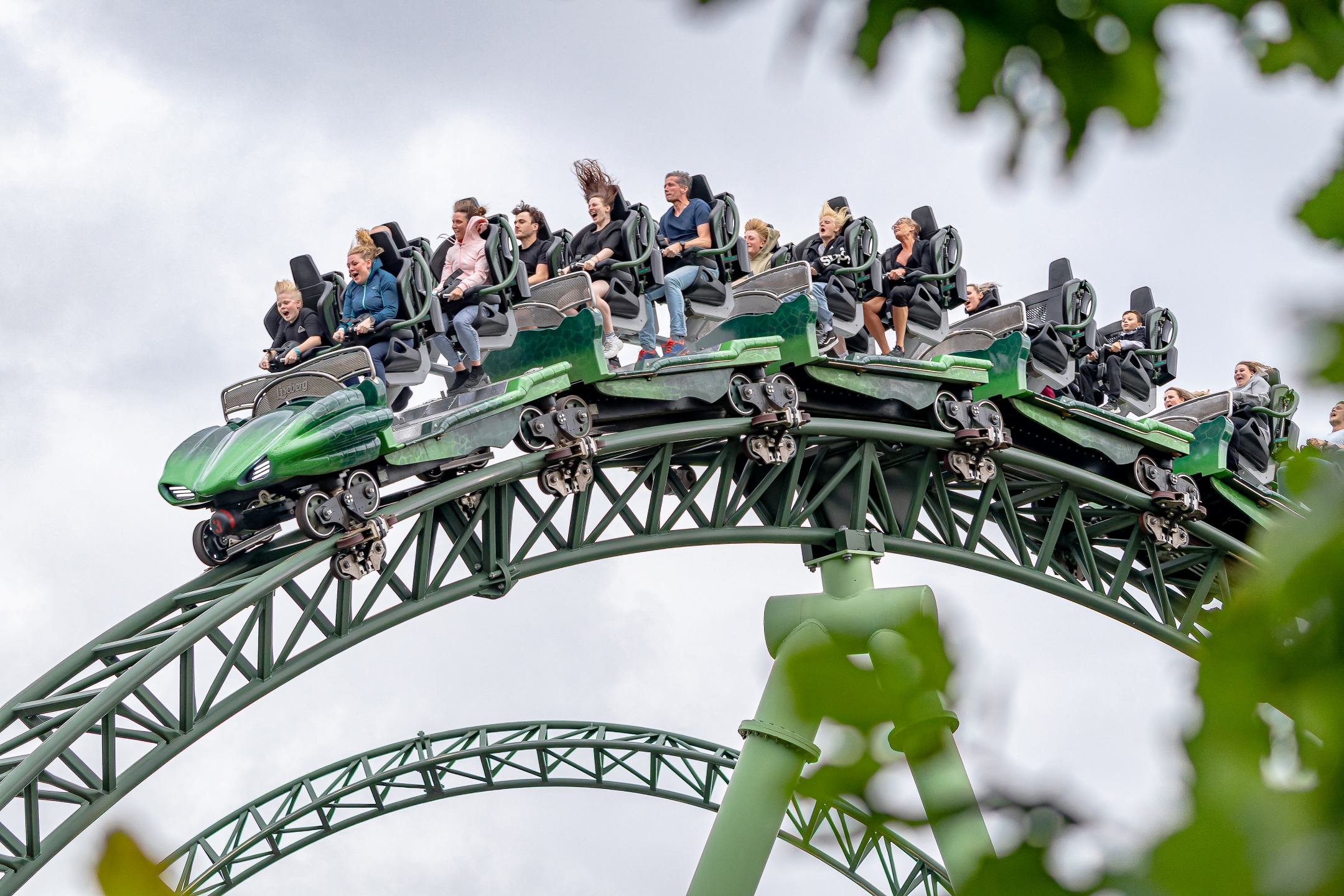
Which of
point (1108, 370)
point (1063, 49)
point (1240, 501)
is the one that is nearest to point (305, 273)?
point (1108, 370)

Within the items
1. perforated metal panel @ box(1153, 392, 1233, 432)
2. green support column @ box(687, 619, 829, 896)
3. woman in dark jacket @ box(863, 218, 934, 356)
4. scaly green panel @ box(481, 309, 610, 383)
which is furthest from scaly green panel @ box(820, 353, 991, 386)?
perforated metal panel @ box(1153, 392, 1233, 432)

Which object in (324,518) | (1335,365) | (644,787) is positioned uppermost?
(1335,365)

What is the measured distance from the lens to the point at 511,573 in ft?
32.7

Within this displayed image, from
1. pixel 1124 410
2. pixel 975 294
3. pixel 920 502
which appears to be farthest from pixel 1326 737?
pixel 1124 410

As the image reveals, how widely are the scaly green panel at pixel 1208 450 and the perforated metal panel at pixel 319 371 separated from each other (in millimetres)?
7359

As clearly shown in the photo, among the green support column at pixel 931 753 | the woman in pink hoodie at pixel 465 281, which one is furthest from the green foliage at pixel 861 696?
the woman in pink hoodie at pixel 465 281

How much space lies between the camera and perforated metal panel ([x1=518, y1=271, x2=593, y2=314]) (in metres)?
9.75

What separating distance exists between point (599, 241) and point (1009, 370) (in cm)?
335

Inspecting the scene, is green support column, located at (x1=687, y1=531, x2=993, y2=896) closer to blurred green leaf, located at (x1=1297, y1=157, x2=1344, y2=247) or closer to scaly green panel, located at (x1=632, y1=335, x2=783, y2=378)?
scaly green panel, located at (x1=632, y1=335, x2=783, y2=378)

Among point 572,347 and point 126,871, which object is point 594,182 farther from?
point 126,871

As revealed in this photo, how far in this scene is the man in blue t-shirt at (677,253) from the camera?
34.5ft

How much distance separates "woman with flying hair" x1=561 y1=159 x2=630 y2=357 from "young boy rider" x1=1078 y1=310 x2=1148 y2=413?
516cm

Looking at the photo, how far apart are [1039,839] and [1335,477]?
0.67 feet

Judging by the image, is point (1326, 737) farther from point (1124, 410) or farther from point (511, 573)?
point (1124, 410)
